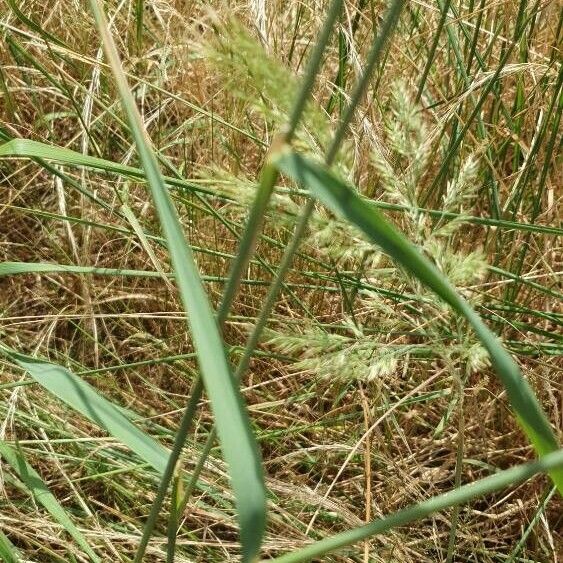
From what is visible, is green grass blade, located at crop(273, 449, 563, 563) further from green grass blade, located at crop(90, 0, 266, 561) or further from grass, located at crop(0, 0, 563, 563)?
grass, located at crop(0, 0, 563, 563)

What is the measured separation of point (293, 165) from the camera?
1.36ft

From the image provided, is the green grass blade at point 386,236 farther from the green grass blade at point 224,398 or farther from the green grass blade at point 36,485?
the green grass blade at point 36,485

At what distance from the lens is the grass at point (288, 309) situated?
91 centimetres

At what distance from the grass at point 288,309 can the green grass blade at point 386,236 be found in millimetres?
168

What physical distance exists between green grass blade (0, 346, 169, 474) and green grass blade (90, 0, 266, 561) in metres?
0.23

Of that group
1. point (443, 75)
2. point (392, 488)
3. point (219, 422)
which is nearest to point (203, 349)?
point (219, 422)

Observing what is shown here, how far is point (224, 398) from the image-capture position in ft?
1.41

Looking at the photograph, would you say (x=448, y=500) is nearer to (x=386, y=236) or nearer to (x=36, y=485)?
(x=386, y=236)

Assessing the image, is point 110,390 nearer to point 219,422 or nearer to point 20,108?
point 20,108

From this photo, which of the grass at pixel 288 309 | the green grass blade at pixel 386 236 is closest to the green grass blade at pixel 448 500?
the green grass blade at pixel 386 236

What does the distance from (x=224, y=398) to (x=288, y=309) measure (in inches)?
29.7

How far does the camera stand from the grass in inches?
35.8

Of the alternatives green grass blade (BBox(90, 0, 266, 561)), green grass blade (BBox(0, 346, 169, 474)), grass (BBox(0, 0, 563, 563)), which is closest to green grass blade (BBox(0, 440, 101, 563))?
grass (BBox(0, 0, 563, 563))

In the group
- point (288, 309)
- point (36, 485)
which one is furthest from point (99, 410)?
point (288, 309)
